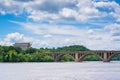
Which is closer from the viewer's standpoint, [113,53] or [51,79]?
[51,79]

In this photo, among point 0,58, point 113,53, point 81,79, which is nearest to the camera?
point 81,79

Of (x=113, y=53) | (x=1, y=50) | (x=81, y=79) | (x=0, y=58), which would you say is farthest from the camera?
(x=1, y=50)

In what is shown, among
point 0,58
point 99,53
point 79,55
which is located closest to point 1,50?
point 0,58

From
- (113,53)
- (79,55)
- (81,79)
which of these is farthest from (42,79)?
(79,55)

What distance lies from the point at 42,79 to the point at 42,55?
104m

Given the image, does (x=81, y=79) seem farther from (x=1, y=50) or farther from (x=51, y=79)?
(x=1, y=50)

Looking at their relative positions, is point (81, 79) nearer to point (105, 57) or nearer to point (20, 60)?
point (105, 57)

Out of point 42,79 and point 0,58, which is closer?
point 42,79

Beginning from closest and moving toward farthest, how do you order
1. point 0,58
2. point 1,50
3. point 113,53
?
point 113,53, point 0,58, point 1,50

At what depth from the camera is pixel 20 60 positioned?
13838 cm

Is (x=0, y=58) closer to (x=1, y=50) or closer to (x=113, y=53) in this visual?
(x=1, y=50)

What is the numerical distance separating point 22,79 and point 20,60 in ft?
296

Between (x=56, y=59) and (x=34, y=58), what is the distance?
32.7 feet

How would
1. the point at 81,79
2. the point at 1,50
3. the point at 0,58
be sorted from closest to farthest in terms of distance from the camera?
1. the point at 81,79
2. the point at 0,58
3. the point at 1,50
